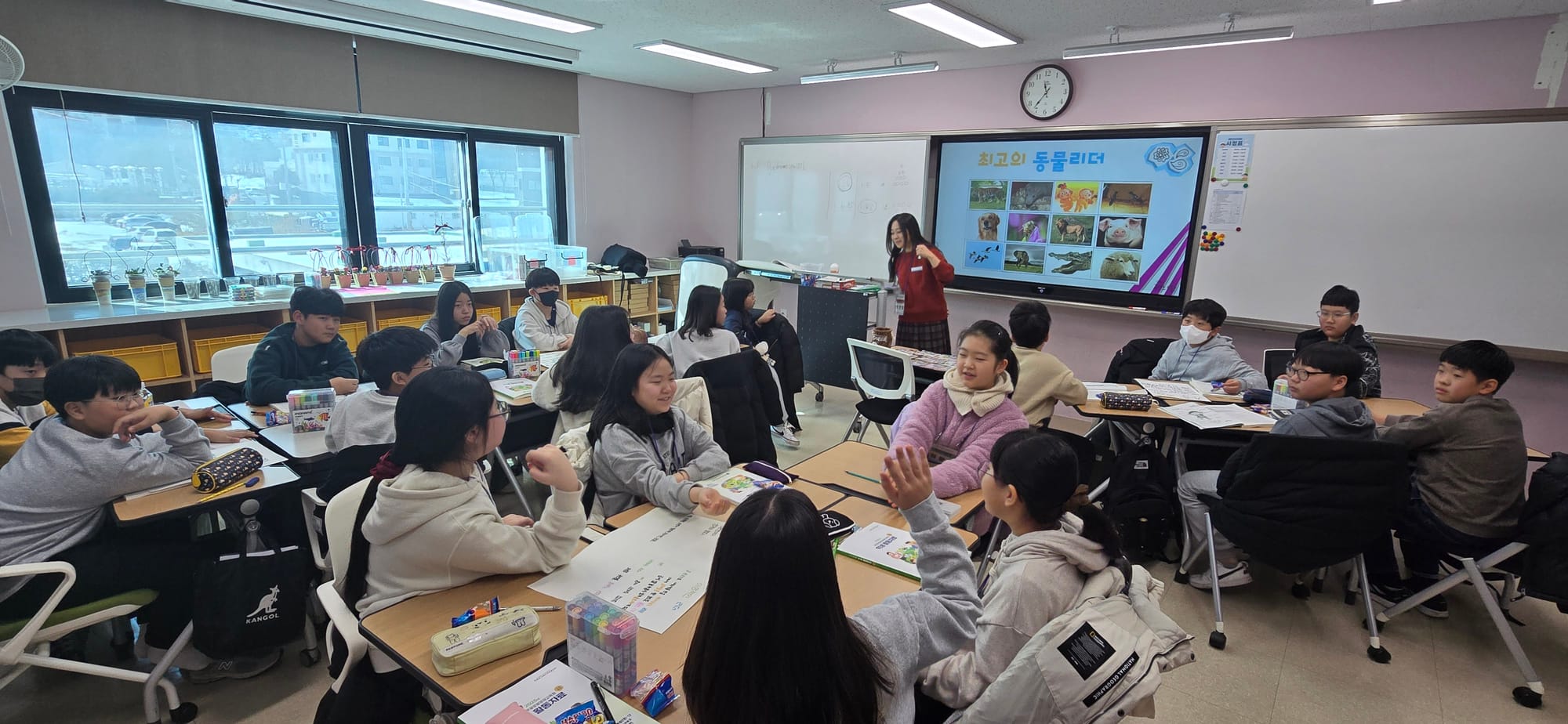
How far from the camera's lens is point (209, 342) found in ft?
14.5

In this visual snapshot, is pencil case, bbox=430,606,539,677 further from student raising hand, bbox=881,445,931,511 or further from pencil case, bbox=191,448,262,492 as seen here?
pencil case, bbox=191,448,262,492

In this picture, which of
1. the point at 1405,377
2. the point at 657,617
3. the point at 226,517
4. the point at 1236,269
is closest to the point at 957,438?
the point at 657,617

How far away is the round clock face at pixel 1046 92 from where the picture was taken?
202 inches

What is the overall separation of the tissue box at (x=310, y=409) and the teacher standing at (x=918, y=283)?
368 cm

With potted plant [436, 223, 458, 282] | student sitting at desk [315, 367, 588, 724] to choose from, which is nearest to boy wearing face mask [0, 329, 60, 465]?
student sitting at desk [315, 367, 588, 724]

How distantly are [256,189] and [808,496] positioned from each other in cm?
519

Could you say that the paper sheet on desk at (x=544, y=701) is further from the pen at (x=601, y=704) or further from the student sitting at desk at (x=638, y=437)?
the student sitting at desk at (x=638, y=437)

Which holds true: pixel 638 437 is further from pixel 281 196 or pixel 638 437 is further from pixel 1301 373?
pixel 281 196

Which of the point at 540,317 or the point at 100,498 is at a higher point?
the point at 540,317

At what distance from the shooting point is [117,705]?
91.4 inches

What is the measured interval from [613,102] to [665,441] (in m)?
5.37

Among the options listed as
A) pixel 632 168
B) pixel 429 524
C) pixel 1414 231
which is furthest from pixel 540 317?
pixel 1414 231

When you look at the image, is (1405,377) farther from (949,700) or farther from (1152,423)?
(949,700)

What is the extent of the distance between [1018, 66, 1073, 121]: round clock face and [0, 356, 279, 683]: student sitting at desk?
17.3 ft
